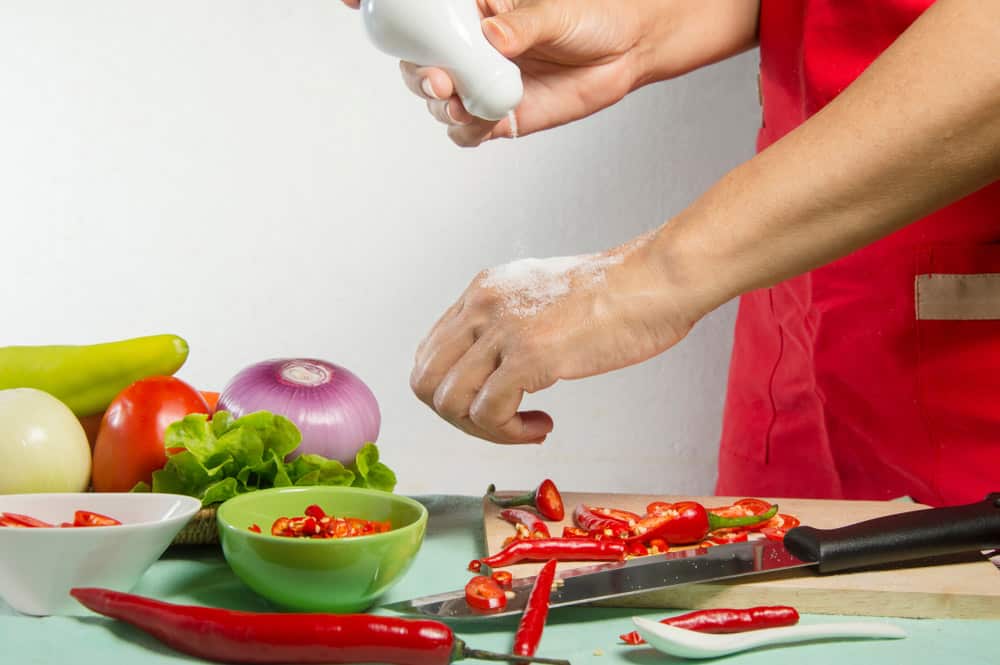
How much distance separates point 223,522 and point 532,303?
0.33 meters

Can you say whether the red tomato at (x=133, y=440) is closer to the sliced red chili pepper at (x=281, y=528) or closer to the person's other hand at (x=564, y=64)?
the sliced red chili pepper at (x=281, y=528)

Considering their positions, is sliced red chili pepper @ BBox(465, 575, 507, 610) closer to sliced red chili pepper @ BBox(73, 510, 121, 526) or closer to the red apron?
sliced red chili pepper @ BBox(73, 510, 121, 526)

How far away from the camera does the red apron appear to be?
1.05m

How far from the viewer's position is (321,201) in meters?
2.54

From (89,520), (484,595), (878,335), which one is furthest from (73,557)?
(878,335)

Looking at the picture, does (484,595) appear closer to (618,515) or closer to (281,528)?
(281,528)

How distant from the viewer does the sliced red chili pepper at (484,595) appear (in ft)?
2.54

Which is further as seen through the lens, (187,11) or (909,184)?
(187,11)

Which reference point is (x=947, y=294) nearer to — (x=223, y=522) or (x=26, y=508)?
(x=223, y=522)

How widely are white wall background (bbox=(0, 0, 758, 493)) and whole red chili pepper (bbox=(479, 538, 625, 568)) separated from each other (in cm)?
162

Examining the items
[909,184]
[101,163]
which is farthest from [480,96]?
[101,163]

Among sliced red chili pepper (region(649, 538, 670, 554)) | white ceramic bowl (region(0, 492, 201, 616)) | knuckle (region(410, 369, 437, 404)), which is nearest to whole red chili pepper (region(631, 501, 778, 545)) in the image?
sliced red chili pepper (region(649, 538, 670, 554))

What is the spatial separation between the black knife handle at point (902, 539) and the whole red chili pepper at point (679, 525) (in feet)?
0.41

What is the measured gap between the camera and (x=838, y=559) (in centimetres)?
84
